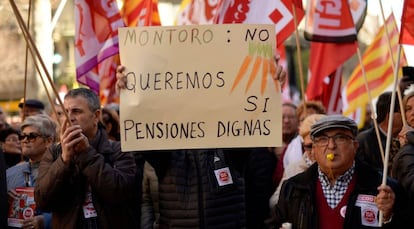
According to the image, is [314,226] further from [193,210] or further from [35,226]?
[35,226]

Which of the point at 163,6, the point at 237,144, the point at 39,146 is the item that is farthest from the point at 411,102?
the point at 163,6

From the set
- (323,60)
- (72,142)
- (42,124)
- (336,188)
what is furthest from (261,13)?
(336,188)

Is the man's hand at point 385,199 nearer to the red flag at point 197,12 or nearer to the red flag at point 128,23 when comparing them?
the red flag at point 128,23

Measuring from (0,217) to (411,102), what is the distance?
8.91ft

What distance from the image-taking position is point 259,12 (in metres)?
9.11

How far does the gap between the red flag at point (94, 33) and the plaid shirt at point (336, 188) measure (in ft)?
11.4

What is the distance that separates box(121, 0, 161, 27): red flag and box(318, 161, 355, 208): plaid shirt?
4487 mm

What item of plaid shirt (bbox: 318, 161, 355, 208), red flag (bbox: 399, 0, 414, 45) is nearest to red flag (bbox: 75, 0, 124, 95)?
red flag (bbox: 399, 0, 414, 45)

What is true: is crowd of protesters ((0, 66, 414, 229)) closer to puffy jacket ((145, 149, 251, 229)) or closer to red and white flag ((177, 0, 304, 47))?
puffy jacket ((145, 149, 251, 229))

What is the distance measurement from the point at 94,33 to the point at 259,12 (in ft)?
4.76

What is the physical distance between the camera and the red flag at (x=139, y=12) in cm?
1045

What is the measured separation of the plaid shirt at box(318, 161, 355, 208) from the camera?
20.1 ft

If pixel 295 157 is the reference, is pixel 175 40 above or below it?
above

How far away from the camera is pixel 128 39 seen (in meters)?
6.70
